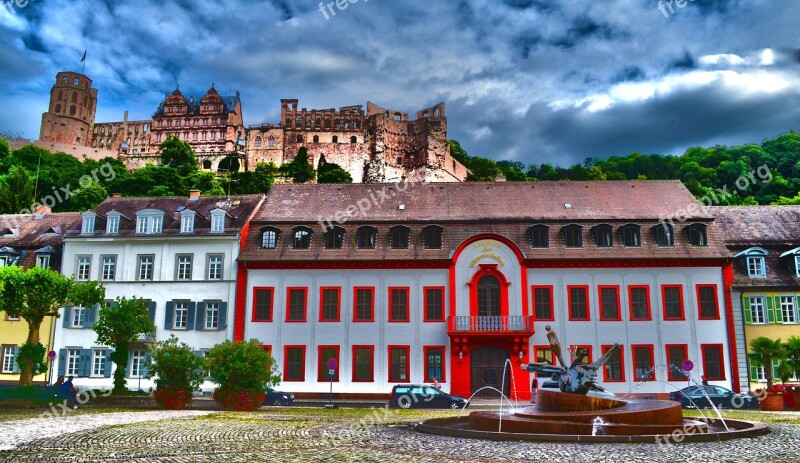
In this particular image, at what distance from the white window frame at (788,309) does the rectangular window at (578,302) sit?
35.2 feet

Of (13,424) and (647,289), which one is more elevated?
(647,289)

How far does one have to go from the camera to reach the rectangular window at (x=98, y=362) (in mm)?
40094

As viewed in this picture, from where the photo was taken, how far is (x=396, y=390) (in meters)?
32.4

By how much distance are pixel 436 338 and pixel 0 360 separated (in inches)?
1019

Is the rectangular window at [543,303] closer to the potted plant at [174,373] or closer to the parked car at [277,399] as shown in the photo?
the parked car at [277,399]

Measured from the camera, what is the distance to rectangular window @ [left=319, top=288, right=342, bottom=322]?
39125 mm

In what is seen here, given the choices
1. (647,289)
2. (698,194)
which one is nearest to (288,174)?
(698,194)

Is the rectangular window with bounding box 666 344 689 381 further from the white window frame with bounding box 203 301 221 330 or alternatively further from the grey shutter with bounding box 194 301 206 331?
the grey shutter with bounding box 194 301 206 331

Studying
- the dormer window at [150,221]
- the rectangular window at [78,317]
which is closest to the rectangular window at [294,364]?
the dormer window at [150,221]

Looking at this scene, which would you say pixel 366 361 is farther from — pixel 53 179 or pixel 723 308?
pixel 53 179

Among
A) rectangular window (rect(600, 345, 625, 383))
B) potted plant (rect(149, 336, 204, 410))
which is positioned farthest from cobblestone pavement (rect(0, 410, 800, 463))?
rectangular window (rect(600, 345, 625, 383))

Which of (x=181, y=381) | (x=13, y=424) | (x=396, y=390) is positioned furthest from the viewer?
(x=396, y=390)

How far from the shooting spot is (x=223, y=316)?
3959 centimetres

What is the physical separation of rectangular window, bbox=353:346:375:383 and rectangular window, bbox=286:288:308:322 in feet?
12.2
